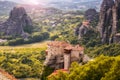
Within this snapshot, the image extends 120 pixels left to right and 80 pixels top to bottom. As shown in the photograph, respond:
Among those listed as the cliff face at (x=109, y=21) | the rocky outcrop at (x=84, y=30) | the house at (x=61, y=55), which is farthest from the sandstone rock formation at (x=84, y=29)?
the house at (x=61, y=55)

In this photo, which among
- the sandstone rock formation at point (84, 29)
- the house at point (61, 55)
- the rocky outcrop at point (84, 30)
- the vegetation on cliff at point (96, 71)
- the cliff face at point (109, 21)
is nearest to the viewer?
the vegetation on cliff at point (96, 71)

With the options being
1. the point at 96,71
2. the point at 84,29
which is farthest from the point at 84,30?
the point at 96,71

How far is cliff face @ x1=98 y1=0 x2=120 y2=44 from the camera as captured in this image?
162000mm

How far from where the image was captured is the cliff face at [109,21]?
162000 mm

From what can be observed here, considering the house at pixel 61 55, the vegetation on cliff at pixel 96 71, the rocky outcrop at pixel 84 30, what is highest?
the vegetation on cliff at pixel 96 71

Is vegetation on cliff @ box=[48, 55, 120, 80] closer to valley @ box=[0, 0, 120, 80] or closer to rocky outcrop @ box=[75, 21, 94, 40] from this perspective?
valley @ box=[0, 0, 120, 80]

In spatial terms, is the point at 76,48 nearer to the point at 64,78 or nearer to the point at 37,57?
the point at 64,78

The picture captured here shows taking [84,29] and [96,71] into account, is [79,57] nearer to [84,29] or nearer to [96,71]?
[96,71]

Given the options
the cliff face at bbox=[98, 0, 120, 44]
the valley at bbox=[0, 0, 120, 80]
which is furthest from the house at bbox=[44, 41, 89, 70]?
the cliff face at bbox=[98, 0, 120, 44]

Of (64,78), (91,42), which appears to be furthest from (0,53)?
(64,78)

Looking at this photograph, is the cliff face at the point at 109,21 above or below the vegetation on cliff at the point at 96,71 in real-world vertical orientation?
below

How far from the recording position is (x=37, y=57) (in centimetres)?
15438

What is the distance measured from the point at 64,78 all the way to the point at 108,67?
529 cm

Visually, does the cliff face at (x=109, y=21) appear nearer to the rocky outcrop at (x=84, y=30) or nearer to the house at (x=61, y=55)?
the rocky outcrop at (x=84, y=30)
